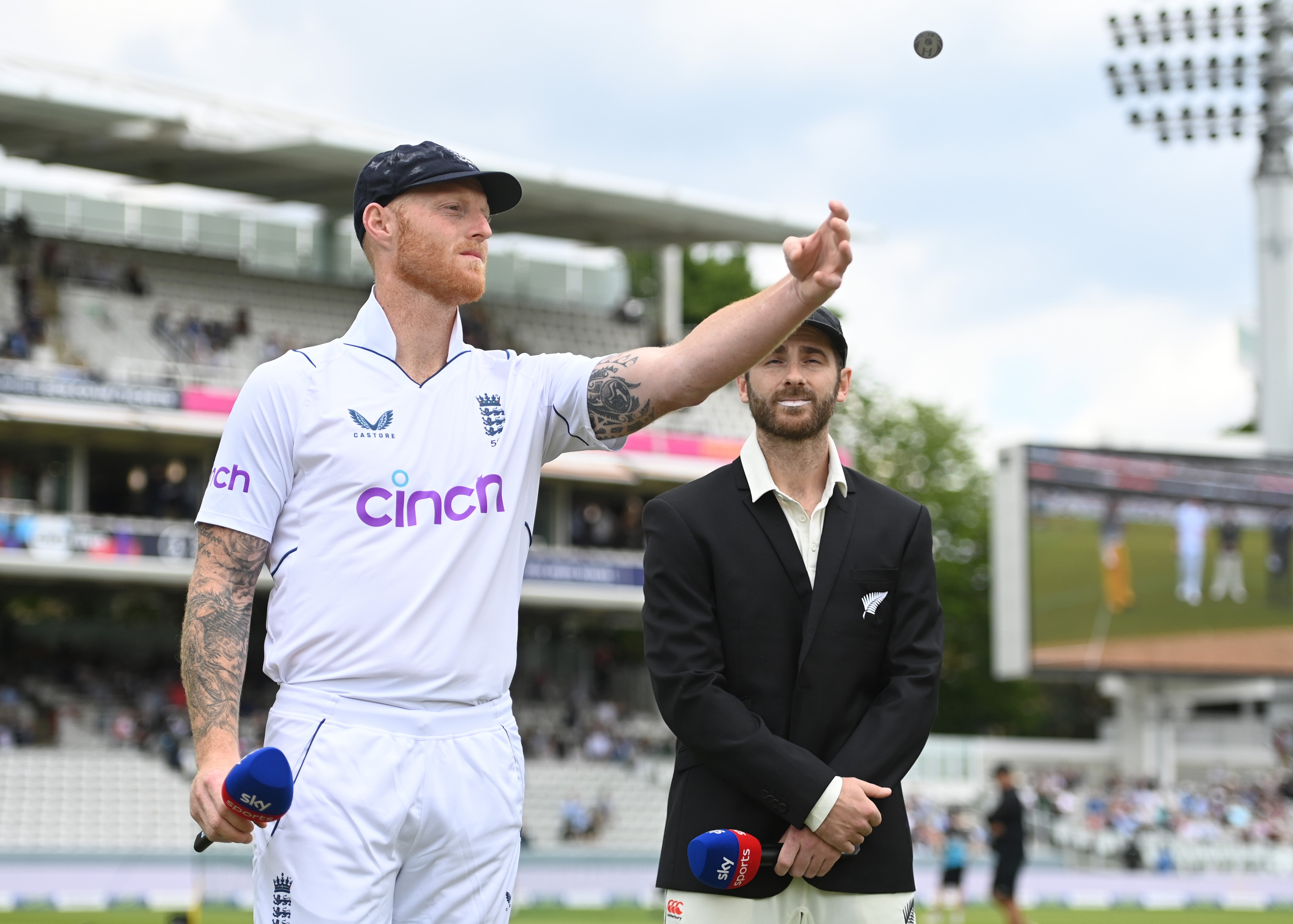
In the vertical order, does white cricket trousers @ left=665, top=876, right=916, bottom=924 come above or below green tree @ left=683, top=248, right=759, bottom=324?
below

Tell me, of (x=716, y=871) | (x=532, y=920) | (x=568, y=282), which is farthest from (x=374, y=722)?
(x=568, y=282)

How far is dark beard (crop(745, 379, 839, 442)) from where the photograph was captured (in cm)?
395

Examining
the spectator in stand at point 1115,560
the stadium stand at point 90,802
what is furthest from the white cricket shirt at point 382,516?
the spectator in stand at point 1115,560

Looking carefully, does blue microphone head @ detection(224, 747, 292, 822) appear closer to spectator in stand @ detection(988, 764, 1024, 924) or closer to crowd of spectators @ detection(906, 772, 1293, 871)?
spectator in stand @ detection(988, 764, 1024, 924)

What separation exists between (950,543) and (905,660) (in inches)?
2087

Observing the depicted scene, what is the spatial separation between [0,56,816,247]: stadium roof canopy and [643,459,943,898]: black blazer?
24.9 m

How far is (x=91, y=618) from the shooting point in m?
32.2

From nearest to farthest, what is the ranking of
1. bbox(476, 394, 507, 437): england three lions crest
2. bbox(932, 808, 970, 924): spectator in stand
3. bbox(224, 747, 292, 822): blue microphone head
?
bbox(224, 747, 292, 822): blue microphone head < bbox(476, 394, 507, 437): england three lions crest < bbox(932, 808, 970, 924): spectator in stand

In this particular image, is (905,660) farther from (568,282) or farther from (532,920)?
(568,282)

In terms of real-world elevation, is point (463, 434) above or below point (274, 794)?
above

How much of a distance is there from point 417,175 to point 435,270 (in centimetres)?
21

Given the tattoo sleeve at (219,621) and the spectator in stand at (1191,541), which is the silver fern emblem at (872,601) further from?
the spectator in stand at (1191,541)

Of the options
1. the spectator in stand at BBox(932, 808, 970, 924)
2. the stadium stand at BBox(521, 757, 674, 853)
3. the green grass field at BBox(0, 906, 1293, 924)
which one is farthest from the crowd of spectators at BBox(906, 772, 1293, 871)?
the spectator in stand at BBox(932, 808, 970, 924)

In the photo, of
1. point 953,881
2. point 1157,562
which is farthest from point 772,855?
point 1157,562
